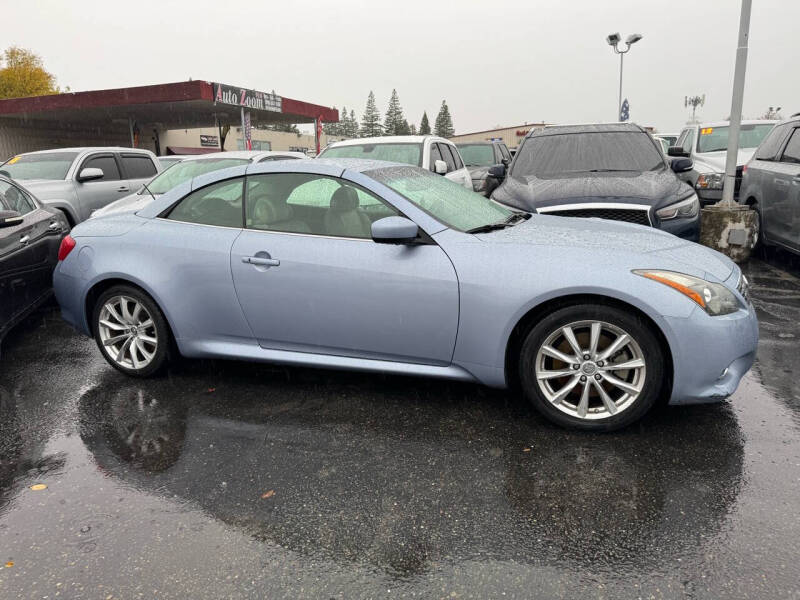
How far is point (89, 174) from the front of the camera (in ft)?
30.3

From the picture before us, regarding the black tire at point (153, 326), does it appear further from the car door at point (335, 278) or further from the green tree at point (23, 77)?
the green tree at point (23, 77)

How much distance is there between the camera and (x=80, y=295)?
4449 millimetres

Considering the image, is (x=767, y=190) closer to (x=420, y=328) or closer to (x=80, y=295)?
(x=420, y=328)

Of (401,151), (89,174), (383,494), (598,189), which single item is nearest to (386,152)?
(401,151)

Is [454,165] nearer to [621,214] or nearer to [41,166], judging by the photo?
[621,214]

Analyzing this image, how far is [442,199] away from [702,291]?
5.52 ft

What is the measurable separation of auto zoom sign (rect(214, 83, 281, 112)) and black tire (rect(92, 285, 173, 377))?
21973mm

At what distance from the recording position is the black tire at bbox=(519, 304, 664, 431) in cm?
324

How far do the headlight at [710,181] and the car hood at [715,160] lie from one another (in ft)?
0.48

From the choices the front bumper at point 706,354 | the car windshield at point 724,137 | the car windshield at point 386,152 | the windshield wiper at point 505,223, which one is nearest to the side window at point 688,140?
the car windshield at point 724,137

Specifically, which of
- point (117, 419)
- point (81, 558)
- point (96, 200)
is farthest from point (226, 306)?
point (96, 200)

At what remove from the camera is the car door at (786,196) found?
696 cm

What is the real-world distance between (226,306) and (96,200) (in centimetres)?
672

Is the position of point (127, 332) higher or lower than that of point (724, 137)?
lower
